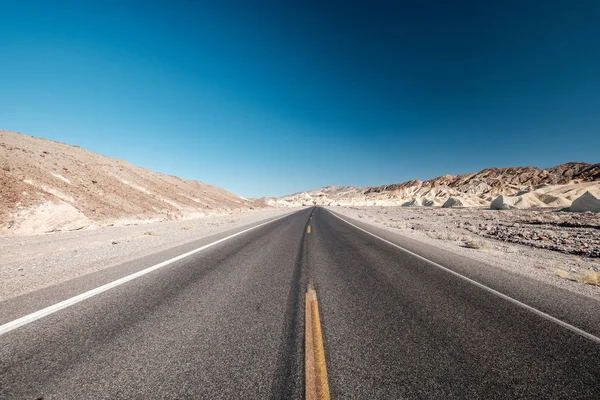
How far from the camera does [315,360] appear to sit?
2861mm

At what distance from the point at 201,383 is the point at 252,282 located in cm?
317

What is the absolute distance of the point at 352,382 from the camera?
256cm

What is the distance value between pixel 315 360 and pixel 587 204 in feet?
127

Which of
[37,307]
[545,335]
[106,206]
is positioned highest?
[106,206]

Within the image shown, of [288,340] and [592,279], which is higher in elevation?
[288,340]

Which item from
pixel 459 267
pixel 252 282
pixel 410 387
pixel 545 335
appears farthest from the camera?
pixel 459 267

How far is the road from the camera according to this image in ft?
8.29

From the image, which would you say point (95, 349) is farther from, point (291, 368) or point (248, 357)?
point (291, 368)

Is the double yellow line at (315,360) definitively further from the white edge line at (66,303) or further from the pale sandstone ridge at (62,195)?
the pale sandstone ridge at (62,195)

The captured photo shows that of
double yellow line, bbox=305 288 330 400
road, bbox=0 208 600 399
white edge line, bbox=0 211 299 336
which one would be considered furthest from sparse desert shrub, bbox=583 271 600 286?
white edge line, bbox=0 211 299 336

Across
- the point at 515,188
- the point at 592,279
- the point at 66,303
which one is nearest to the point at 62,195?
the point at 66,303

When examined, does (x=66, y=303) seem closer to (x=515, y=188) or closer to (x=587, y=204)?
(x=587, y=204)

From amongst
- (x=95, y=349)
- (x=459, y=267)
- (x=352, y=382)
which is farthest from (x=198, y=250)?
(x=459, y=267)

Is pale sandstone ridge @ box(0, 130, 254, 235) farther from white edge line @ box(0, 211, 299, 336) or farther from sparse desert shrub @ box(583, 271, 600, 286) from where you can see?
sparse desert shrub @ box(583, 271, 600, 286)
